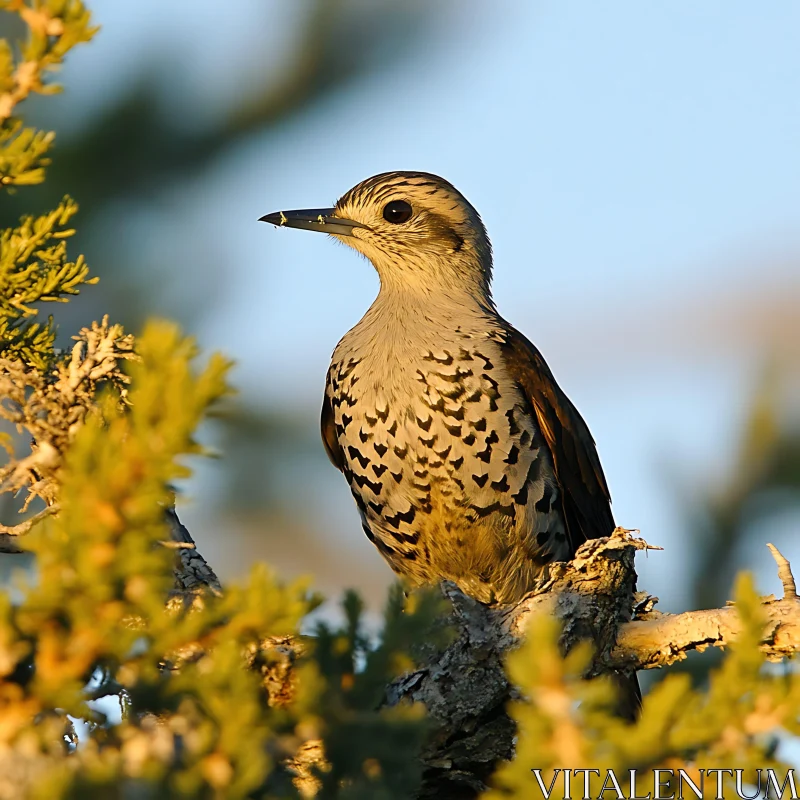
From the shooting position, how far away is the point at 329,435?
5.27 meters

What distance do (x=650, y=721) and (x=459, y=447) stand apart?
125 inches

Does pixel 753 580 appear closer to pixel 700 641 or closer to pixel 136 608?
pixel 136 608

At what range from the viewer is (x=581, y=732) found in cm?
161

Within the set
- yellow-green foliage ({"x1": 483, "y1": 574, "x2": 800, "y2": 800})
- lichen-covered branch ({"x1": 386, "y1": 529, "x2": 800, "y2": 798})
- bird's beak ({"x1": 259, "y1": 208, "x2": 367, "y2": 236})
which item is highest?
bird's beak ({"x1": 259, "y1": 208, "x2": 367, "y2": 236})

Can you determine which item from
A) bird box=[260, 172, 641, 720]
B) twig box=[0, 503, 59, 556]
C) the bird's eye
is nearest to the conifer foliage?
twig box=[0, 503, 59, 556]

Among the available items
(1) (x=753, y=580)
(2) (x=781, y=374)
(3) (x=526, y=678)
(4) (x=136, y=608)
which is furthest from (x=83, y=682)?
(2) (x=781, y=374)

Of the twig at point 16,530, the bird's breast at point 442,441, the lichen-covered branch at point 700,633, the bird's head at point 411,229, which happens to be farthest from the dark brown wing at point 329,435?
the twig at point 16,530

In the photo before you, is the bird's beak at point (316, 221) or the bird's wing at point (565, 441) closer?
the bird's wing at point (565, 441)

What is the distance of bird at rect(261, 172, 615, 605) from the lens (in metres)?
4.84

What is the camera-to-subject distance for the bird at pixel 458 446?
15.9ft

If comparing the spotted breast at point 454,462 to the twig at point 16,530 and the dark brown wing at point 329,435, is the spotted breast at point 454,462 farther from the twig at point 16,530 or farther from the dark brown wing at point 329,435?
the twig at point 16,530

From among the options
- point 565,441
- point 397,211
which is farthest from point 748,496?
point 397,211

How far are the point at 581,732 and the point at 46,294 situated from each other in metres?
1.83

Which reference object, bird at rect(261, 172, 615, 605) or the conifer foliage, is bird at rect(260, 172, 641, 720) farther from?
the conifer foliage
